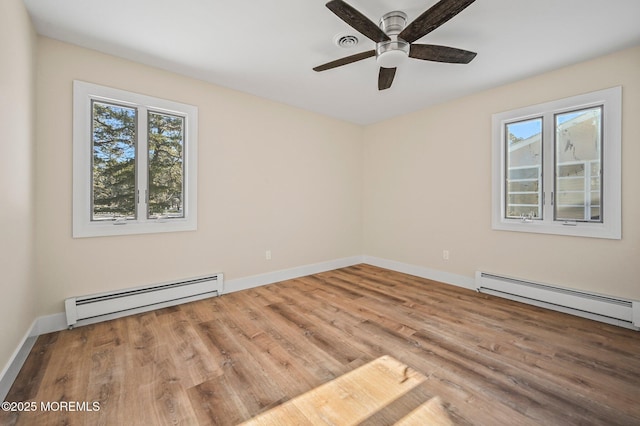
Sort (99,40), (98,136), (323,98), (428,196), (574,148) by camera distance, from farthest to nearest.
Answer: (428,196), (323,98), (574,148), (98,136), (99,40)

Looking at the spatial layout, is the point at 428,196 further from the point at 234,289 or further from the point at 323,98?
the point at 234,289

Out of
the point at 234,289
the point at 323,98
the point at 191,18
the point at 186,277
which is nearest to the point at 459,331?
the point at 234,289

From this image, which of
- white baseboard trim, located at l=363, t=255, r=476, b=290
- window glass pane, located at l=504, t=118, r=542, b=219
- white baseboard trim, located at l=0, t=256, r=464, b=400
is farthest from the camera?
white baseboard trim, located at l=363, t=255, r=476, b=290

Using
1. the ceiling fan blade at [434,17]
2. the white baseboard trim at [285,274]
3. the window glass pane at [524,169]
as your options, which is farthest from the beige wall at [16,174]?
the window glass pane at [524,169]

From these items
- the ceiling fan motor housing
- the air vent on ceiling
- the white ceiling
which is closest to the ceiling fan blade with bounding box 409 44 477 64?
the ceiling fan motor housing

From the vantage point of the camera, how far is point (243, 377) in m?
1.76

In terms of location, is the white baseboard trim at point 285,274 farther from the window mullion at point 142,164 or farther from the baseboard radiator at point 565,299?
the baseboard radiator at point 565,299

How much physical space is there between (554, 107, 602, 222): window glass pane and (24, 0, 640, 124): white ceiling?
1.99 feet

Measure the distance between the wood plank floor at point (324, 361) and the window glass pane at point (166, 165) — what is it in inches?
45.1

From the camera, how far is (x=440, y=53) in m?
2.15

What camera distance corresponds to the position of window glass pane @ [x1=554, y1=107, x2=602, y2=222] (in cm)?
272

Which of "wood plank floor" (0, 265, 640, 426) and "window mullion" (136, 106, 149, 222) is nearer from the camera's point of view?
"wood plank floor" (0, 265, 640, 426)

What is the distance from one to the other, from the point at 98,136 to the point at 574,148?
4.95 m

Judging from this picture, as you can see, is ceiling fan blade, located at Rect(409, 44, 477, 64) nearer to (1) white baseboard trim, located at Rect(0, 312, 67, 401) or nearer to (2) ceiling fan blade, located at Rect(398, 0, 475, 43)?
(2) ceiling fan blade, located at Rect(398, 0, 475, 43)
